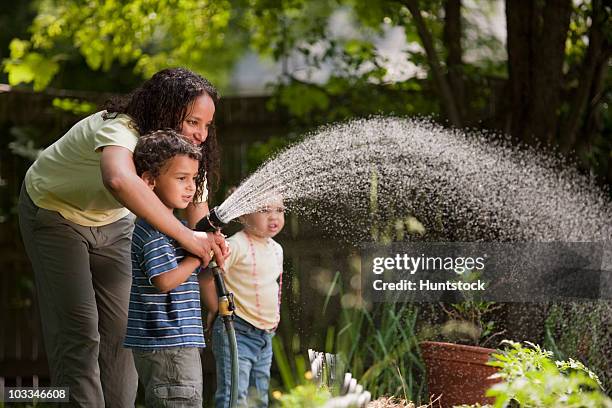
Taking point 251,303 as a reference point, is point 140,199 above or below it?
above

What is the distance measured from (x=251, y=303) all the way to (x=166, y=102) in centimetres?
82

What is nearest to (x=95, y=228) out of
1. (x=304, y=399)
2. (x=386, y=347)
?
(x=304, y=399)

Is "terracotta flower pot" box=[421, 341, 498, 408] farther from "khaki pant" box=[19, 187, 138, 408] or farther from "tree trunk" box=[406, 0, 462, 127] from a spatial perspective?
"tree trunk" box=[406, 0, 462, 127]

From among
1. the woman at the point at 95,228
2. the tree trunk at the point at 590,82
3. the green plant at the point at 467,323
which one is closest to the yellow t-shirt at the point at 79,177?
the woman at the point at 95,228

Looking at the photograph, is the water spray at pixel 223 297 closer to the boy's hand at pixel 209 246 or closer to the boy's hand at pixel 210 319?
the boy's hand at pixel 209 246

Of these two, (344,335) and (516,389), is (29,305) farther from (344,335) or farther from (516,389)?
(516,389)

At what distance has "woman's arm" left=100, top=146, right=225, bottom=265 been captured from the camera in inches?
111

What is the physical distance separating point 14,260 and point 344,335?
2732 mm

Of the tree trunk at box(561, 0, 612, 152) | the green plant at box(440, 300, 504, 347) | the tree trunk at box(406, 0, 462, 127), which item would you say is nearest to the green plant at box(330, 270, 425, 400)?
the green plant at box(440, 300, 504, 347)

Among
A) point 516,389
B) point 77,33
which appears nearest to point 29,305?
point 77,33

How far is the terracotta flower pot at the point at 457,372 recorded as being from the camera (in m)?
3.79

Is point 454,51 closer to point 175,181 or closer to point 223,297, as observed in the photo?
point 175,181

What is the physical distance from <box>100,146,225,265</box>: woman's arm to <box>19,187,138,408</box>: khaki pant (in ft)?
1.68

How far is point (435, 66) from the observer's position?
207 inches
